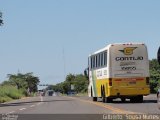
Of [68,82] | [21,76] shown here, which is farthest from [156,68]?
[68,82]

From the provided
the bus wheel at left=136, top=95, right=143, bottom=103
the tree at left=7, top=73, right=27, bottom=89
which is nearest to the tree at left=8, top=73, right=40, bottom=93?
the tree at left=7, top=73, right=27, bottom=89

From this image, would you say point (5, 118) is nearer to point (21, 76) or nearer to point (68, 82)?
point (21, 76)

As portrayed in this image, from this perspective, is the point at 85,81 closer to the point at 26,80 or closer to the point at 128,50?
the point at 26,80

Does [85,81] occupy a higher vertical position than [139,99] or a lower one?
higher

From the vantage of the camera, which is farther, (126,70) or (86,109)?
(126,70)

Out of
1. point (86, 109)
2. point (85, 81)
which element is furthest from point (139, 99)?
point (85, 81)

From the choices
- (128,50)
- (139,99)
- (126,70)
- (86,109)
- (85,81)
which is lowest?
(86,109)

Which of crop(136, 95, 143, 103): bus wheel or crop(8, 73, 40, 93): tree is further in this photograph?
crop(8, 73, 40, 93): tree

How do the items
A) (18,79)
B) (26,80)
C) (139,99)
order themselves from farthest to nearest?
(26,80) < (18,79) < (139,99)

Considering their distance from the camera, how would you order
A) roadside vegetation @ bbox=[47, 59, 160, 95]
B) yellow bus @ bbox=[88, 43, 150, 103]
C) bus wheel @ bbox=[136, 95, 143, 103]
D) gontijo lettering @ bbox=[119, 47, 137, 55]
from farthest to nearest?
1. roadside vegetation @ bbox=[47, 59, 160, 95]
2. bus wheel @ bbox=[136, 95, 143, 103]
3. gontijo lettering @ bbox=[119, 47, 137, 55]
4. yellow bus @ bbox=[88, 43, 150, 103]

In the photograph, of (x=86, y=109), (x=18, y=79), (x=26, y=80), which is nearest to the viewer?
(x=86, y=109)

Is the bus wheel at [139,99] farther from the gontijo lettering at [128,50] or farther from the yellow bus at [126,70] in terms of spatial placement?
the gontijo lettering at [128,50]

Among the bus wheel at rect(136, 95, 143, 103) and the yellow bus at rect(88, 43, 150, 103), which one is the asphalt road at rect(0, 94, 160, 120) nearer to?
the bus wheel at rect(136, 95, 143, 103)

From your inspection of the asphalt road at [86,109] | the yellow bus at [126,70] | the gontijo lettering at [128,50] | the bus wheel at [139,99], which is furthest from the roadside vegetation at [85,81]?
the asphalt road at [86,109]
